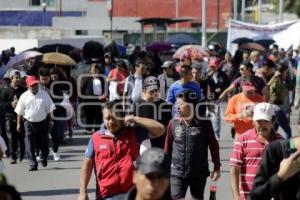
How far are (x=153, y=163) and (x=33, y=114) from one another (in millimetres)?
11353

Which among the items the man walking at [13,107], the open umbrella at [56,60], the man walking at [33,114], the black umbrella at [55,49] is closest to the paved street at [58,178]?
the man walking at [13,107]

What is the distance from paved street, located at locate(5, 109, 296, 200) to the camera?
14.3 meters

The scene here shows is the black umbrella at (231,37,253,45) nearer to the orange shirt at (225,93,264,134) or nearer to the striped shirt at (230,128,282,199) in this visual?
the orange shirt at (225,93,264,134)

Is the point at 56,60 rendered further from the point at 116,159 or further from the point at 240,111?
the point at 116,159

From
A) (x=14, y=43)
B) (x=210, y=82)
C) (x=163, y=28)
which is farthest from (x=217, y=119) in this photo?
(x=163, y=28)

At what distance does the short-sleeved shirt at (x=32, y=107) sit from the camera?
1666cm

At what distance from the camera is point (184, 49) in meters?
32.1

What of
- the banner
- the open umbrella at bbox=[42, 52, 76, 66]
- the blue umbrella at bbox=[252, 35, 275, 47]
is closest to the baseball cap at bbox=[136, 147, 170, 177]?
the open umbrella at bbox=[42, 52, 76, 66]

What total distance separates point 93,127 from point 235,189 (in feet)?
46.2

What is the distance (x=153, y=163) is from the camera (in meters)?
5.48


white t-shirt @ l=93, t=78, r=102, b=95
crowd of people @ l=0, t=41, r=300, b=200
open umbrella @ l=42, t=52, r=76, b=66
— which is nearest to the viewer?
crowd of people @ l=0, t=41, r=300, b=200

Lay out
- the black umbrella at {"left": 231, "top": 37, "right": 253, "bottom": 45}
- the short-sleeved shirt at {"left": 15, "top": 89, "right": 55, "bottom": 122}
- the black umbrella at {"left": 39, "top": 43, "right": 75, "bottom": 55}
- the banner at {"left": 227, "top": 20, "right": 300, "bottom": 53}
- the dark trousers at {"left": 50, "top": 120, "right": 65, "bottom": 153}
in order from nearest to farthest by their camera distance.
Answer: the short-sleeved shirt at {"left": 15, "top": 89, "right": 55, "bottom": 122}
the dark trousers at {"left": 50, "top": 120, "right": 65, "bottom": 153}
the black umbrella at {"left": 39, "top": 43, "right": 75, "bottom": 55}
the black umbrella at {"left": 231, "top": 37, "right": 253, "bottom": 45}
the banner at {"left": 227, "top": 20, "right": 300, "bottom": 53}

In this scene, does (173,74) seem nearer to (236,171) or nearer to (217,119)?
(217,119)

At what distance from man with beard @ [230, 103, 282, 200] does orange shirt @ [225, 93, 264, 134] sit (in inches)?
130
